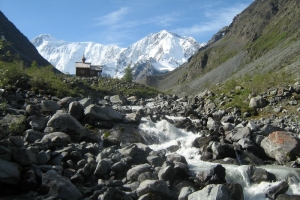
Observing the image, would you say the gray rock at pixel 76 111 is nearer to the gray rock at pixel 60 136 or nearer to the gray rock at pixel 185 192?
the gray rock at pixel 60 136

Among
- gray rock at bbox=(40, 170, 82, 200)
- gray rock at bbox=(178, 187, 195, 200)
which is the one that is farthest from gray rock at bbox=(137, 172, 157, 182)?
gray rock at bbox=(40, 170, 82, 200)

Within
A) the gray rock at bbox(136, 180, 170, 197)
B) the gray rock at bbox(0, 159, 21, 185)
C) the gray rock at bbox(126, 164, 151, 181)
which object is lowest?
the gray rock at bbox(136, 180, 170, 197)

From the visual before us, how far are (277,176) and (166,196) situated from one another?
21.8 ft

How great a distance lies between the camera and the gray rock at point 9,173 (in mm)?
13191

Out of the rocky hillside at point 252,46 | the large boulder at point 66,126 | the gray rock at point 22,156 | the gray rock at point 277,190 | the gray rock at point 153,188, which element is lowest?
the gray rock at point 277,190

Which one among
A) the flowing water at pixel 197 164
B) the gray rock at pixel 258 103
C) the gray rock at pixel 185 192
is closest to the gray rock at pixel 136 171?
the gray rock at pixel 185 192

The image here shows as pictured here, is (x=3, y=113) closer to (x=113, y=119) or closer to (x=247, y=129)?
(x=113, y=119)

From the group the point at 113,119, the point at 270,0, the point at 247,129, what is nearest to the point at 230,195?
the point at 247,129

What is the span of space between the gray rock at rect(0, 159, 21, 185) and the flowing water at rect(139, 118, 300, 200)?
8.91m

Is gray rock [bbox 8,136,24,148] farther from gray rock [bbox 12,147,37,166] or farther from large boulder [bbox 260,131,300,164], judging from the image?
large boulder [bbox 260,131,300,164]

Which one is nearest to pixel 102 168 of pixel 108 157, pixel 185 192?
pixel 108 157

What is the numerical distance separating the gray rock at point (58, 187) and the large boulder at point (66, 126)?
6.69 meters

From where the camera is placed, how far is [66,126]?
2045 cm

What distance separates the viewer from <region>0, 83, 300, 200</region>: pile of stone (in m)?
13.4
